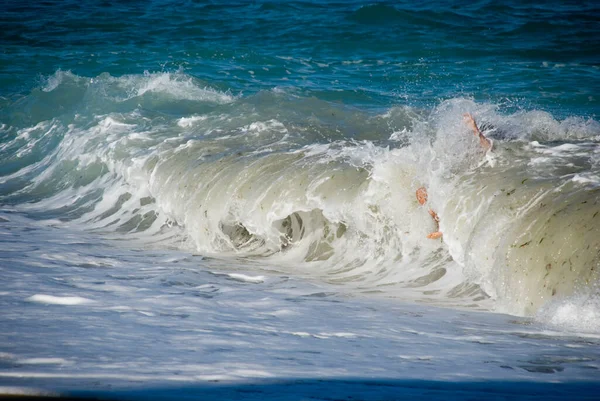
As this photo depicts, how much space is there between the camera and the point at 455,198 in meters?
5.23

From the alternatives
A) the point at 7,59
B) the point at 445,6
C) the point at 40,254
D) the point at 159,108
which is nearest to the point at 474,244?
the point at 40,254

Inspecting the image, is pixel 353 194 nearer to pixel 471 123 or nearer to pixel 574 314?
pixel 471 123

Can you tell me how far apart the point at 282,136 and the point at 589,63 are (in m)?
9.50

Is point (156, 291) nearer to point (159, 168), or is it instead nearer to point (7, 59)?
point (159, 168)

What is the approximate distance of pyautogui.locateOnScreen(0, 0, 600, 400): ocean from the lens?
2654 millimetres

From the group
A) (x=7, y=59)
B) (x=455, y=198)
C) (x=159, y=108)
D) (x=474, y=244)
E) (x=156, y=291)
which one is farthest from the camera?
(x=7, y=59)

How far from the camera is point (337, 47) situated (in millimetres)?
17516

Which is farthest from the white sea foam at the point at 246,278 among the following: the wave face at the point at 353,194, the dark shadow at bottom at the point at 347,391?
the dark shadow at bottom at the point at 347,391

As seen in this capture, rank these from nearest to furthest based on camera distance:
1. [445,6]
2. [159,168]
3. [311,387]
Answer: [311,387] < [159,168] < [445,6]

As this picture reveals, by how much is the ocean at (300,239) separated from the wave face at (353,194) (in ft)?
0.07

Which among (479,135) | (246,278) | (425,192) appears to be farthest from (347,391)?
(479,135)

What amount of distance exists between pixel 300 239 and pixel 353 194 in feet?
1.94

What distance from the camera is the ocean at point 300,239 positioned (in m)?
2.65

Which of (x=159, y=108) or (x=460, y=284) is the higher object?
(x=159, y=108)
